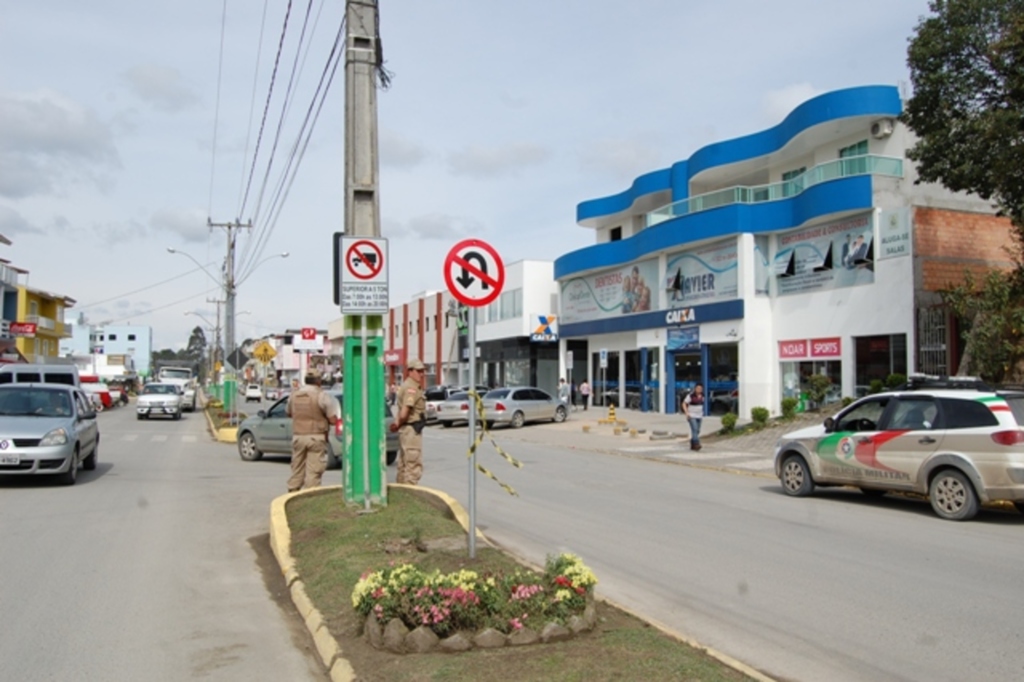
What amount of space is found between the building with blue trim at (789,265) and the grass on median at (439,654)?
68.4 feet

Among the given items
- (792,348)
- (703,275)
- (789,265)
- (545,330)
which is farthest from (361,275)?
(545,330)

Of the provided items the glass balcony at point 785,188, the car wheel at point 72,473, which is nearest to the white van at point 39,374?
the car wheel at point 72,473

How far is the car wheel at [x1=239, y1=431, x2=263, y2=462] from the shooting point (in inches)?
751

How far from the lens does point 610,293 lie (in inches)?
1617

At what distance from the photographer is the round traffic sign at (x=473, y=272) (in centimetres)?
700

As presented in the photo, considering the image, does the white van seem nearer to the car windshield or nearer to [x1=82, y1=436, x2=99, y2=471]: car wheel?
[x1=82, y1=436, x2=99, y2=471]: car wheel

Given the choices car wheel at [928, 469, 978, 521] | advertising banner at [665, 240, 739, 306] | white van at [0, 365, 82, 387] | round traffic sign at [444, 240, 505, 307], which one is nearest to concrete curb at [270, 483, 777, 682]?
round traffic sign at [444, 240, 505, 307]

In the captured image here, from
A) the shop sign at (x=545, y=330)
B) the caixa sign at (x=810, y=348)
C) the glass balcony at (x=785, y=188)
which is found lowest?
the caixa sign at (x=810, y=348)

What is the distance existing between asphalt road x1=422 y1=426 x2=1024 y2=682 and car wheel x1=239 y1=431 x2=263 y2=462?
6217 millimetres

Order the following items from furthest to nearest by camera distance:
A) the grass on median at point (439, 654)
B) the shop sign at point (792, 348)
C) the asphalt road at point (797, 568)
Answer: the shop sign at point (792, 348), the asphalt road at point (797, 568), the grass on median at point (439, 654)

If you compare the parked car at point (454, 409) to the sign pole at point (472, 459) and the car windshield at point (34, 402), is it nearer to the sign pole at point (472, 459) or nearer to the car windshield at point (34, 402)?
the car windshield at point (34, 402)

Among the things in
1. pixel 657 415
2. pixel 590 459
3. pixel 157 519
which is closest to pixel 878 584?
pixel 157 519

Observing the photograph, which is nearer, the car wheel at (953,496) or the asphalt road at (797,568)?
the asphalt road at (797,568)

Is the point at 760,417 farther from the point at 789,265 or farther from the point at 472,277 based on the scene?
the point at 472,277
